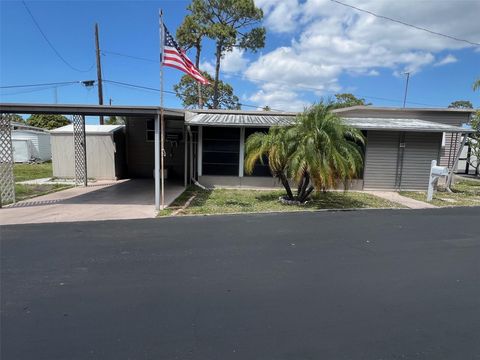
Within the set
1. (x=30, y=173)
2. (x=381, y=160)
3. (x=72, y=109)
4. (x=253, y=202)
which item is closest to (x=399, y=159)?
(x=381, y=160)

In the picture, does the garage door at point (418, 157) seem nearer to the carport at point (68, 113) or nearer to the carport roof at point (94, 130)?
the carport at point (68, 113)

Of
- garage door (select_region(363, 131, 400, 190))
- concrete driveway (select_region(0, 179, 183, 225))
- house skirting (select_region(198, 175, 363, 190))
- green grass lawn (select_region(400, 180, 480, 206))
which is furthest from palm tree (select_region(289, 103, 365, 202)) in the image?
concrete driveway (select_region(0, 179, 183, 225))

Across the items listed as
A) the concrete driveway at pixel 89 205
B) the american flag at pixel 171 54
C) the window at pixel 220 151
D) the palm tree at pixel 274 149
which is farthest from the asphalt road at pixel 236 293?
Result: the window at pixel 220 151

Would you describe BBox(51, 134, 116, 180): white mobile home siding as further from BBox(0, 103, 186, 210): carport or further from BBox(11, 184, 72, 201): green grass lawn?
BBox(0, 103, 186, 210): carport

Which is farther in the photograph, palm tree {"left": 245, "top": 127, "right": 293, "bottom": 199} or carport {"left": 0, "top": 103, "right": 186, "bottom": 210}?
palm tree {"left": 245, "top": 127, "right": 293, "bottom": 199}

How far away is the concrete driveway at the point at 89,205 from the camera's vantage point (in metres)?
7.37

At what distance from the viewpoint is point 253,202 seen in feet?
31.8

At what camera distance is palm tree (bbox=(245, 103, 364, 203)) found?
8.54 metres

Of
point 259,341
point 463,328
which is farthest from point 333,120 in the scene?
point 259,341

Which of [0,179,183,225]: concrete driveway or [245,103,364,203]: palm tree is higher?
[245,103,364,203]: palm tree

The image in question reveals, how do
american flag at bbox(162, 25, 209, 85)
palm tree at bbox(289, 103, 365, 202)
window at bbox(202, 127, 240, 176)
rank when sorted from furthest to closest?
window at bbox(202, 127, 240, 176) → palm tree at bbox(289, 103, 365, 202) → american flag at bbox(162, 25, 209, 85)

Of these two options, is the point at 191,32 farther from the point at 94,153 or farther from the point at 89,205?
the point at 89,205

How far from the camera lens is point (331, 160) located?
339 inches

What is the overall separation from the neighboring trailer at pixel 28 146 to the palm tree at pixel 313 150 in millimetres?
19322
